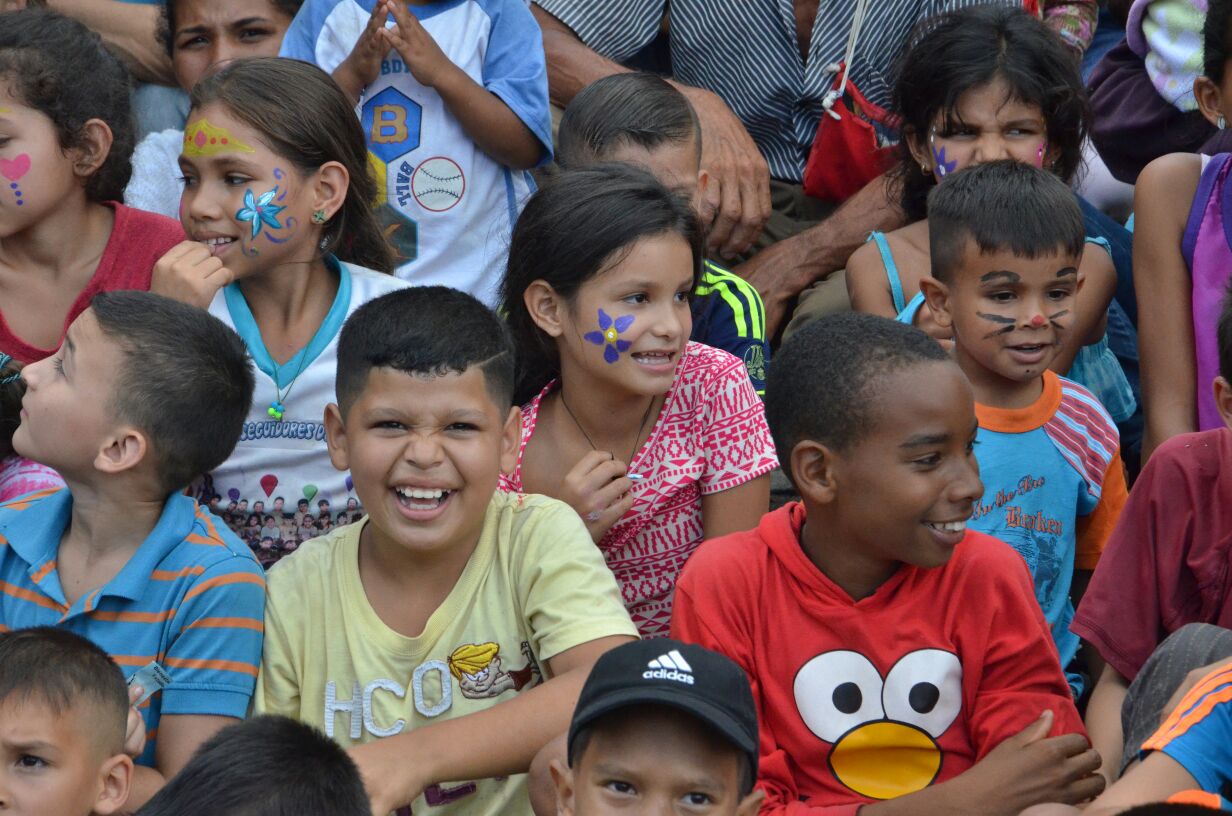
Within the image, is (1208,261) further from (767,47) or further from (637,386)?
(767,47)

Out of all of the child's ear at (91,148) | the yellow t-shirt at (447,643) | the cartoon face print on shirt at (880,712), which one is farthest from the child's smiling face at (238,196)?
the cartoon face print on shirt at (880,712)

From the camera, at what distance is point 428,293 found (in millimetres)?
3068

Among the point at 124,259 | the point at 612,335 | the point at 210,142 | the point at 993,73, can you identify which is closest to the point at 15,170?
the point at 124,259

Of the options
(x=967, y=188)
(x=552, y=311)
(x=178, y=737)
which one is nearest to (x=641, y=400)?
(x=552, y=311)

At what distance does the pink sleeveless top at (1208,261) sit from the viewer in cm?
374

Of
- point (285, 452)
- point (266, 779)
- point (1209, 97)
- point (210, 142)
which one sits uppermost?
point (1209, 97)

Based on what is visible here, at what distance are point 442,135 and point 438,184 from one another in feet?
0.45

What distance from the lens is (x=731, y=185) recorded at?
4711mm

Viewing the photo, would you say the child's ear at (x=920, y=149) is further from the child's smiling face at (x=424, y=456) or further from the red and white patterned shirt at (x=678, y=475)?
the child's smiling face at (x=424, y=456)

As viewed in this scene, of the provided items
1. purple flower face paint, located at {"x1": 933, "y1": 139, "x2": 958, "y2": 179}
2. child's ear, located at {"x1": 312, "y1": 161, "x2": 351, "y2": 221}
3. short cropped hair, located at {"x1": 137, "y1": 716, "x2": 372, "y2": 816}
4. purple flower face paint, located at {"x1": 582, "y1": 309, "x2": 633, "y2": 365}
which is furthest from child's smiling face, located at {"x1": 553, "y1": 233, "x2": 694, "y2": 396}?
short cropped hair, located at {"x1": 137, "y1": 716, "x2": 372, "y2": 816}

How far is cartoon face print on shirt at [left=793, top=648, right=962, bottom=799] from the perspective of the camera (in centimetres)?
270

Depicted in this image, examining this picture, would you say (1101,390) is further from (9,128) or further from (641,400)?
(9,128)

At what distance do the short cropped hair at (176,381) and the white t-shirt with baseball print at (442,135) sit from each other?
1.22 metres

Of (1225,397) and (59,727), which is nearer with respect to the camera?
(59,727)
